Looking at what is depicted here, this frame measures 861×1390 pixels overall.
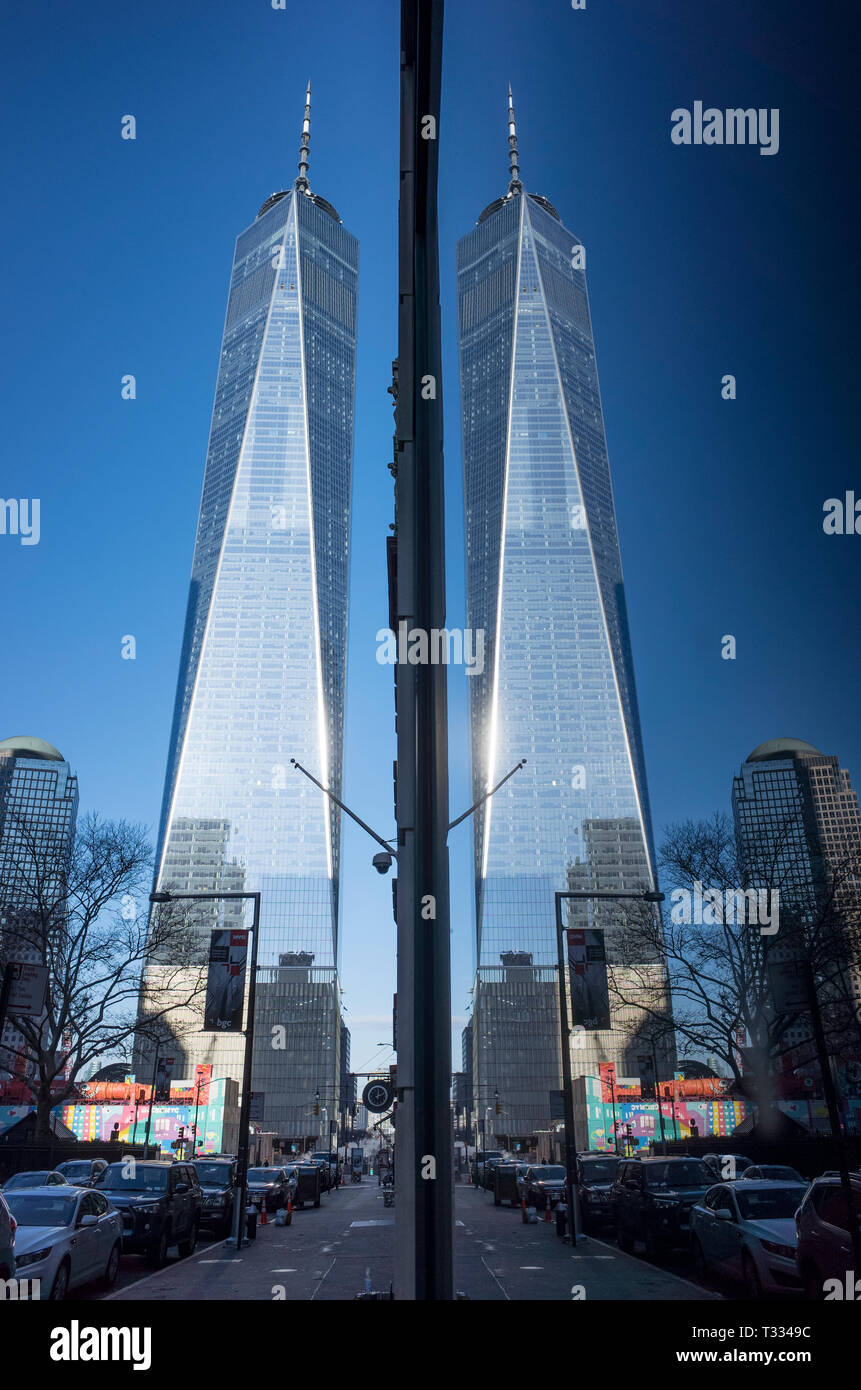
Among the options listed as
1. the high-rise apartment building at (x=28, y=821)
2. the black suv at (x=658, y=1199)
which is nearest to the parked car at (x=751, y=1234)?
the black suv at (x=658, y=1199)

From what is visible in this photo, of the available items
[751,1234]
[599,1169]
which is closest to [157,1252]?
[751,1234]

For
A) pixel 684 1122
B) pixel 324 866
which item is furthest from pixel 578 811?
pixel 684 1122

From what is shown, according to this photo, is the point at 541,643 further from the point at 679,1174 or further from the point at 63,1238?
the point at 63,1238

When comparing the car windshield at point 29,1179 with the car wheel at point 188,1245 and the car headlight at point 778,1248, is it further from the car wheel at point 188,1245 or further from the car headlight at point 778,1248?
the car headlight at point 778,1248

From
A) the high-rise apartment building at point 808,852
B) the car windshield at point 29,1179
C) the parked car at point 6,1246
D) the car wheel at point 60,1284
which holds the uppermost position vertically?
the high-rise apartment building at point 808,852
